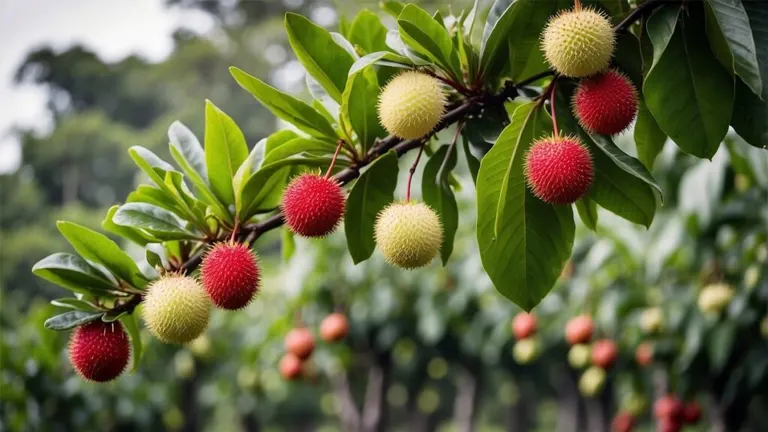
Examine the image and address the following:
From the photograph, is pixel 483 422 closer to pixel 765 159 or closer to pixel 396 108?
pixel 765 159

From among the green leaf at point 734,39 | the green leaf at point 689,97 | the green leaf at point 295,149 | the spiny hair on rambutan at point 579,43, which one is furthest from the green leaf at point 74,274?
the green leaf at point 734,39

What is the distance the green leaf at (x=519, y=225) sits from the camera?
4.10 ft

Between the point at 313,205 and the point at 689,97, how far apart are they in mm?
647

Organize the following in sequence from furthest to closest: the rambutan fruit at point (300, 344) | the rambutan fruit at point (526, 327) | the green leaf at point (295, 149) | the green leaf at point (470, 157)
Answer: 1. the rambutan fruit at point (300, 344)
2. the rambutan fruit at point (526, 327)
3. the green leaf at point (470, 157)
4. the green leaf at point (295, 149)

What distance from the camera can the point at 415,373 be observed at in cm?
718

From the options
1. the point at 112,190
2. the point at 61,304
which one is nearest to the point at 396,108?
the point at 61,304

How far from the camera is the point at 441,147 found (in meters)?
1.48

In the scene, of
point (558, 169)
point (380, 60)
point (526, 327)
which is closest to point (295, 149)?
point (380, 60)

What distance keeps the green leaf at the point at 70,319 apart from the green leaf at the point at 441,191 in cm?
65

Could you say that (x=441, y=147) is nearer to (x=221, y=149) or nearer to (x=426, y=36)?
(x=426, y=36)

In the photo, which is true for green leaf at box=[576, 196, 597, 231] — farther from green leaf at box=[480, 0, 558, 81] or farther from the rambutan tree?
green leaf at box=[480, 0, 558, 81]

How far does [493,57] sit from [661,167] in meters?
2.44

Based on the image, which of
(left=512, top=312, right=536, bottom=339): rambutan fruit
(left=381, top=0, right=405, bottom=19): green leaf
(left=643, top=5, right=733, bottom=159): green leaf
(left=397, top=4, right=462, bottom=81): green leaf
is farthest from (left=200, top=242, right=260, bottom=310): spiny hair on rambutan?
(left=512, top=312, right=536, bottom=339): rambutan fruit

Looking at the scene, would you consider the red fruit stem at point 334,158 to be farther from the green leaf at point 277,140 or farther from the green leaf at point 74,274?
the green leaf at point 74,274
